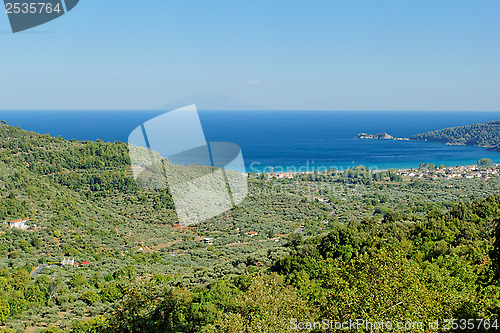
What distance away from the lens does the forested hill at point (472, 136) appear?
79438 millimetres

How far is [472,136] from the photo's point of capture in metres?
83.7

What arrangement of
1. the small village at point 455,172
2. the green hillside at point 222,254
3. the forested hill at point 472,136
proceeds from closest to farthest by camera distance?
the green hillside at point 222,254 → the small village at point 455,172 → the forested hill at point 472,136

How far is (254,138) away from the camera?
89750mm

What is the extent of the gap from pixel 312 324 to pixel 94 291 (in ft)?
34.3

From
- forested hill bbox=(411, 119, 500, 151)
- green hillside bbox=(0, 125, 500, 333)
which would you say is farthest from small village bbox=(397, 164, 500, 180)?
forested hill bbox=(411, 119, 500, 151)

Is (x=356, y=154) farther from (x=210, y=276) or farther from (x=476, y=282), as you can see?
(x=476, y=282)

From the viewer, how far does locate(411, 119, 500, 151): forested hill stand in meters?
79.4

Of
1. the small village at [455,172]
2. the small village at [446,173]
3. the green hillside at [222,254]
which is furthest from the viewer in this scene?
the small village at [455,172]

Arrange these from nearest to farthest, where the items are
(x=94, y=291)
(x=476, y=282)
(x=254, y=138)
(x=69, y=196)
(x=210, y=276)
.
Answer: (x=476, y=282)
(x=94, y=291)
(x=210, y=276)
(x=69, y=196)
(x=254, y=138)

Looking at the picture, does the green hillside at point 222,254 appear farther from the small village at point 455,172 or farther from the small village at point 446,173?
the small village at point 455,172

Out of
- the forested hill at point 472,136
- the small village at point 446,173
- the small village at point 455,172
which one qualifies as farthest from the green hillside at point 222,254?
the forested hill at point 472,136

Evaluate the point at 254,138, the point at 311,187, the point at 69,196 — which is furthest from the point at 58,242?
the point at 254,138

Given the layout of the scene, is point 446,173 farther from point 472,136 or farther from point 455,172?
point 472,136

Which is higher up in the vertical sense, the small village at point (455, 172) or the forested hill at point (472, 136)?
the forested hill at point (472, 136)
